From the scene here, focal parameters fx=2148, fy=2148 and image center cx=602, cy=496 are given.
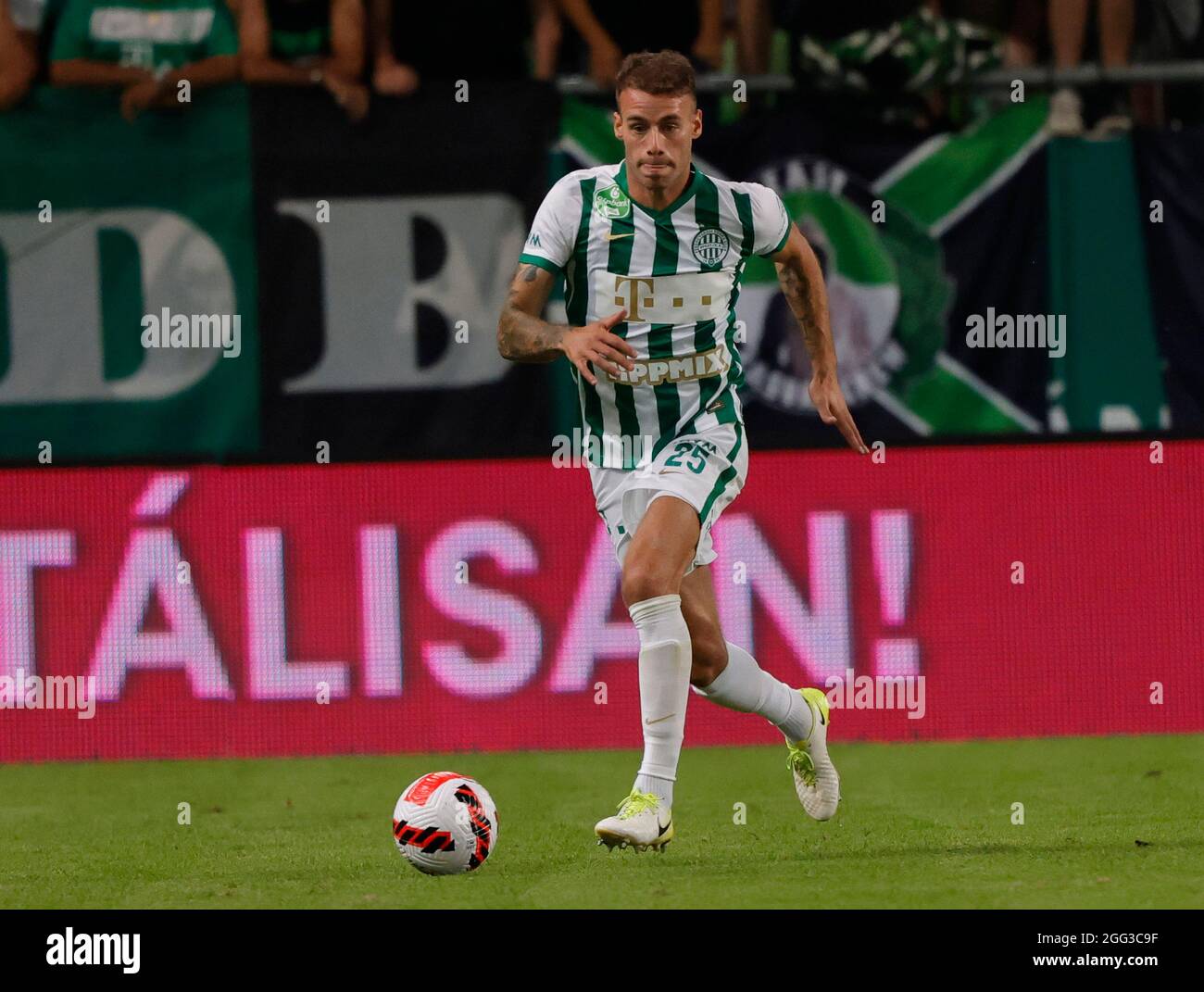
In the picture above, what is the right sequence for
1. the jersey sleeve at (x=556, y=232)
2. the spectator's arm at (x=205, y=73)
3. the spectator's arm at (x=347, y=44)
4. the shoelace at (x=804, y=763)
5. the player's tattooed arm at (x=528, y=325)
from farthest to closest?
the spectator's arm at (x=347, y=44) → the spectator's arm at (x=205, y=73) → the shoelace at (x=804, y=763) → the jersey sleeve at (x=556, y=232) → the player's tattooed arm at (x=528, y=325)

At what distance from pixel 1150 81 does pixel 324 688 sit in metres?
4.45

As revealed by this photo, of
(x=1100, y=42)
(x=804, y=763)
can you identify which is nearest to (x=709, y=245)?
(x=804, y=763)

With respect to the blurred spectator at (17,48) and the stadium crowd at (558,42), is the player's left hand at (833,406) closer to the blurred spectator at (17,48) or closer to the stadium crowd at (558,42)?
the stadium crowd at (558,42)

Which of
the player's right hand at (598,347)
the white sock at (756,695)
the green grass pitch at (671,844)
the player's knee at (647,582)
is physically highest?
the player's right hand at (598,347)

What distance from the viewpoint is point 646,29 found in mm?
9320

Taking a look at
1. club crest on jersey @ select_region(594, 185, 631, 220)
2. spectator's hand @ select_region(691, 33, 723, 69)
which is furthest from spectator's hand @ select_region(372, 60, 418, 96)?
club crest on jersey @ select_region(594, 185, 631, 220)

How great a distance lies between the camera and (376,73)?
30.1ft

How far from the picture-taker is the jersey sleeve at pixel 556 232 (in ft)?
19.1

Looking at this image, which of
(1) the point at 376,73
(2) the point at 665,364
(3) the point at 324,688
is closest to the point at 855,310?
(1) the point at 376,73

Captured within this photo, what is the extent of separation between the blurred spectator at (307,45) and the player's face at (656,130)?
358 centimetres

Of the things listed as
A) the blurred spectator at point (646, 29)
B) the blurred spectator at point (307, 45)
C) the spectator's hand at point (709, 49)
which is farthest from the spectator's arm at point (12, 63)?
the spectator's hand at point (709, 49)

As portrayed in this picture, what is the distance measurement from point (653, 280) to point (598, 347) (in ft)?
1.92

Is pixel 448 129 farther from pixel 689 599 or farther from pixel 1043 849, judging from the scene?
pixel 1043 849

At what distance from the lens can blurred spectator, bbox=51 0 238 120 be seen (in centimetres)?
910
